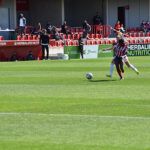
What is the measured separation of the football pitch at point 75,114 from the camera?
37.7ft

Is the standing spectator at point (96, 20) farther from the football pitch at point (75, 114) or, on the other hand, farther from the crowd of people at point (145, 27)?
the football pitch at point (75, 114)

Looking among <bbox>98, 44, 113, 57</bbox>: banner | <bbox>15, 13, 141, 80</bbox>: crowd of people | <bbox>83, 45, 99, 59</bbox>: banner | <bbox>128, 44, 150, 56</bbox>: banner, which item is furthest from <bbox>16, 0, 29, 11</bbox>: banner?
<bbox>128, 44, 150, 56</bbox>: banner

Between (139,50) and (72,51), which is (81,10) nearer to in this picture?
(139,50)

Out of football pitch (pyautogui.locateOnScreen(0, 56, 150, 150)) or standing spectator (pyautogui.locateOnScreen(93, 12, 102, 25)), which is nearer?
football pitch (pyautogui.locateOnScreen(0, 56, 150, 150))

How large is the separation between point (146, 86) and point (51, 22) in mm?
39467

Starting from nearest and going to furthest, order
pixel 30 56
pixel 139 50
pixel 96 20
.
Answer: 1. pixel 30 56
2. pixel 139 50
3. pixel 96 20

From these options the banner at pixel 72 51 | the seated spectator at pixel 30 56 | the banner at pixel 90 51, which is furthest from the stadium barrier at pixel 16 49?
the banner at pixel 90 51

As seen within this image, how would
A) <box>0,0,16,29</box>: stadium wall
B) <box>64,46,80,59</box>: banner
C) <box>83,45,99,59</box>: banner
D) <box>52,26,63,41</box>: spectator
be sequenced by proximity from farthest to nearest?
<box>0,0,16,29</box>: stadium wall → <box>52,26,63,41</box>: spectator → <box>83,45,99,59</box>: banner → <box>64,46,80,59</box>: banner

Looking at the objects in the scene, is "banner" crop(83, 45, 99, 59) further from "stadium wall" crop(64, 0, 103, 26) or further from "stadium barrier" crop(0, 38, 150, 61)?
"stadium wall" crop(64, 0, 103, 26)

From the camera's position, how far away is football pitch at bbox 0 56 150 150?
1148 cm

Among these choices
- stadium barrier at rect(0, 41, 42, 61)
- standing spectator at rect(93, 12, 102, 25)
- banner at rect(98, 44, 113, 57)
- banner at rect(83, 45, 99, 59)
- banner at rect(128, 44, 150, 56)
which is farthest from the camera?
standing spectator at rect(93, 12, 102, 25)

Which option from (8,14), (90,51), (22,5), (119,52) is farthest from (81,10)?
(119,52)

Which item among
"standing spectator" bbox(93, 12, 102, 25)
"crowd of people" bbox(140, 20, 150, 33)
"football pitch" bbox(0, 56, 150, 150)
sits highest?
"standing spectator" bbox(93, 12, 102, 25)

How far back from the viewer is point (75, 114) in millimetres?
15047
